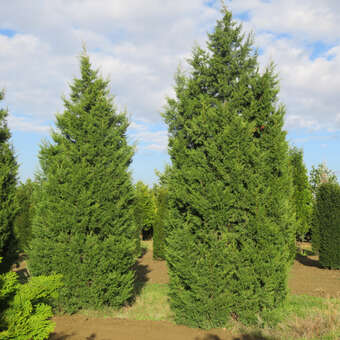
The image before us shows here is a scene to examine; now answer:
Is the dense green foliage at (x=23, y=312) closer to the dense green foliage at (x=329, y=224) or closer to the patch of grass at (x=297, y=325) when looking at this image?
the patch of grass at (x=297, y=325)

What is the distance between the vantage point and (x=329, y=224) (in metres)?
12.5

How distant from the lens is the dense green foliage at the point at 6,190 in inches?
290

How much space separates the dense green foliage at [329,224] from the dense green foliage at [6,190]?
38.5ft

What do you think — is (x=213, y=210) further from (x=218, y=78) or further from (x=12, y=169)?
(x=12, y=169)

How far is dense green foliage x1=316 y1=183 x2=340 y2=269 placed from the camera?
40.2 feet

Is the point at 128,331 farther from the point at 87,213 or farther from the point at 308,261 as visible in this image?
the point at 308,261

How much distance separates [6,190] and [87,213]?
2.57m

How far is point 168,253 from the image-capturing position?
6199 millimetres

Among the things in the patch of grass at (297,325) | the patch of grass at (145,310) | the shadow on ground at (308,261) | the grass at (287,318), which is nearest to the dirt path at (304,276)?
the shadow on ground at (308,261)

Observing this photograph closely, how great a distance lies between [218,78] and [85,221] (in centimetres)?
437

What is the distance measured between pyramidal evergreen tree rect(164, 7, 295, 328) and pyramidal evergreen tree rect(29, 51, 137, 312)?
1320mm

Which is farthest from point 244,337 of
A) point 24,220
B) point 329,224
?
Result: point 24,220

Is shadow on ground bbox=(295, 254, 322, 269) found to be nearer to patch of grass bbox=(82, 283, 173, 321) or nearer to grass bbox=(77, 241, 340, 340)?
grass bbox=(77, 241, 340, 340)

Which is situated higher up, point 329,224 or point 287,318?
point 329,224
